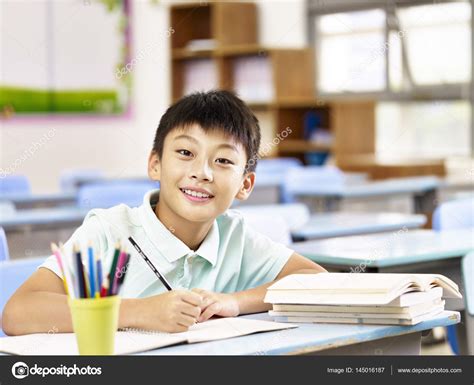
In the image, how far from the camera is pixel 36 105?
8234 mm

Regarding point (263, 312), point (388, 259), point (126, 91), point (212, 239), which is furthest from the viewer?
point (126, 91)

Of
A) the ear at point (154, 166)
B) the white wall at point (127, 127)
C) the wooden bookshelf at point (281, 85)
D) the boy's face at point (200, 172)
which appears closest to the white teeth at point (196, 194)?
the boy's face at point (200, 172)

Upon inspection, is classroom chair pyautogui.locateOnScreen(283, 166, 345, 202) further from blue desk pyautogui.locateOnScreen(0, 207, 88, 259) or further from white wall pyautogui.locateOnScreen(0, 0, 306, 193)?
white wall pyautogui.locateOnScreen(0, 0, 306, 193)

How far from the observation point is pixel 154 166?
71.1 inches

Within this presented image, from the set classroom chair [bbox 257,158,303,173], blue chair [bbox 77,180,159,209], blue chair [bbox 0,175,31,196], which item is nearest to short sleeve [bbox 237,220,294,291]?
blue chair [bbox 77,180,159,209]

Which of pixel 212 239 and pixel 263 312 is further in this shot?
pixel 212 239

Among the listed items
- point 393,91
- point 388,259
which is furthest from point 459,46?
point 388,259

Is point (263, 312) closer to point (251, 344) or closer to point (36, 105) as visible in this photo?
point (251, 344)

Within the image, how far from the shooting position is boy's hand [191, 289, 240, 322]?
1.56 m

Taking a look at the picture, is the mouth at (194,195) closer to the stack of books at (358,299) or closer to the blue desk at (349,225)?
the stack of books at (358,299)

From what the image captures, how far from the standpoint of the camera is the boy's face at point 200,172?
1685 mm

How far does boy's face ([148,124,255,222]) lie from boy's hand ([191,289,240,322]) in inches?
6.7

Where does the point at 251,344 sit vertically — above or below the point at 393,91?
below
